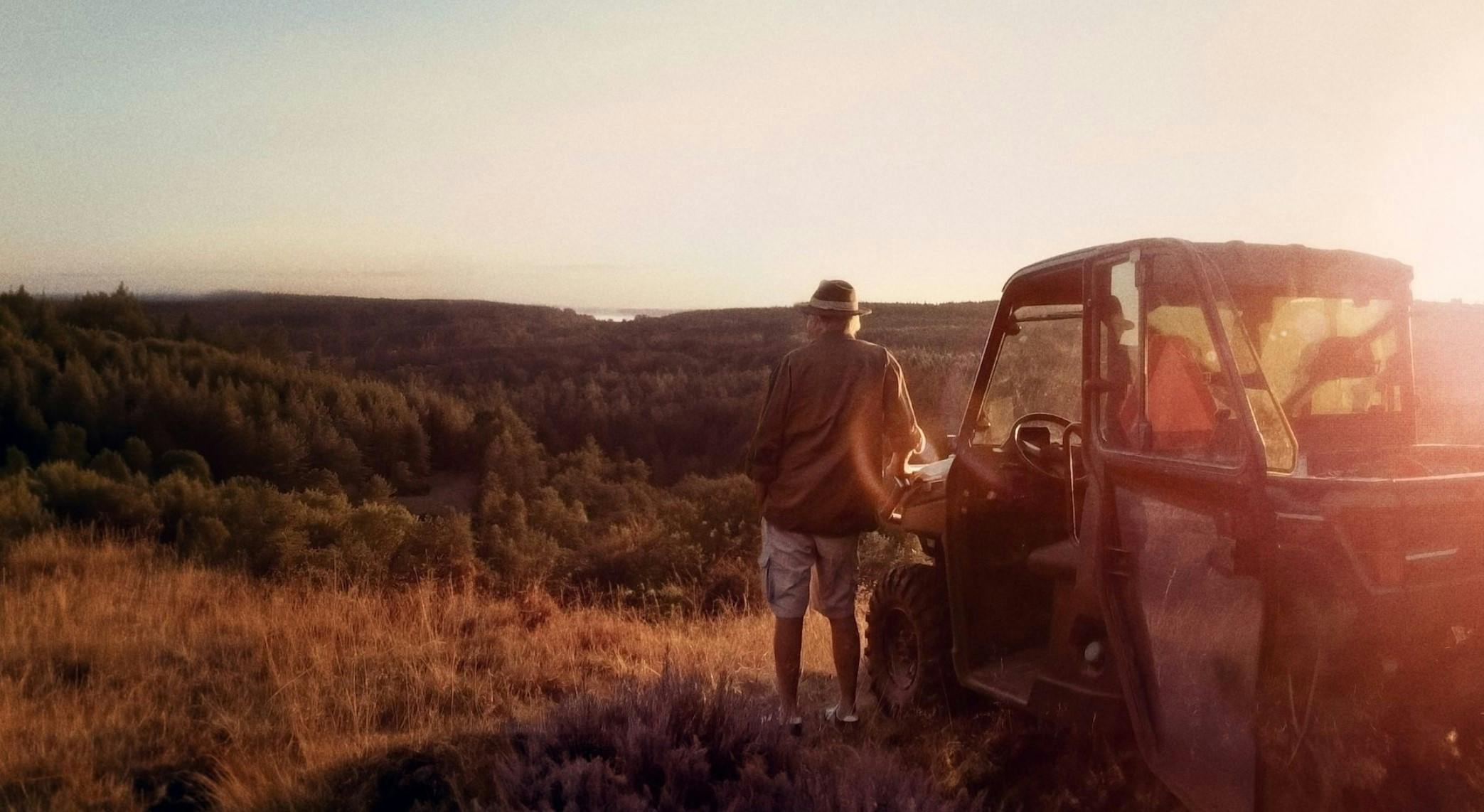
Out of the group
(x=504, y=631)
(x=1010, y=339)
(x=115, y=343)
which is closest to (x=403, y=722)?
(x=504, y=631)

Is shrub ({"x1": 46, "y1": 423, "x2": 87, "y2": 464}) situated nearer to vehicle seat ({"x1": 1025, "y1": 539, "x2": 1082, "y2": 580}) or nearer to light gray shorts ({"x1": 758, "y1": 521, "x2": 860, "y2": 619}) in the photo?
light gray shorts ({"x1": 758, "y1": 521, "x2": 860, "y2": 619})

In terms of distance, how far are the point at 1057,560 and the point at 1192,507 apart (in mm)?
1072

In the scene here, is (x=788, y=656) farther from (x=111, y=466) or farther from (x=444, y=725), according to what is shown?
(x=111, y=466)

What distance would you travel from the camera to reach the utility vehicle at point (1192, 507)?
307 centimetres

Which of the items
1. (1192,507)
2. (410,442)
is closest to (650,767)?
(1192,507)

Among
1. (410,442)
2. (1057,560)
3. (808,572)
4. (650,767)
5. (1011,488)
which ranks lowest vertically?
(410,442)

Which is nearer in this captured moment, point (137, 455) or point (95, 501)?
point (95, 501)

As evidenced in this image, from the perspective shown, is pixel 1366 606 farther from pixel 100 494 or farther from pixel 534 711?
pixel 100 494

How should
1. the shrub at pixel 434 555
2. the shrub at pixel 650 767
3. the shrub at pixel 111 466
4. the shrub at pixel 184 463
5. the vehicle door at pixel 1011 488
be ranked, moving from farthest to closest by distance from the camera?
the shrub at pixel 184 463 < the shrub at pixel 111 466 < the shrub at pixel 434 555 < the vehicle door at pixel 1011 488 < the shrub at pixel 650 767

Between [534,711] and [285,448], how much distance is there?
33.3 metres

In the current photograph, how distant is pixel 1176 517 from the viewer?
137 inches

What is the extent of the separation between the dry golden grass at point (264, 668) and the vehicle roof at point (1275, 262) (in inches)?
140

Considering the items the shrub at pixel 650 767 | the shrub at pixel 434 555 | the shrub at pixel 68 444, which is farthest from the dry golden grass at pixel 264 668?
the shrub at pixel 68 444

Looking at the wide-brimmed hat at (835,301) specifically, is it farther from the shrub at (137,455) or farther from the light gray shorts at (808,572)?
the shrub at (137,455)
